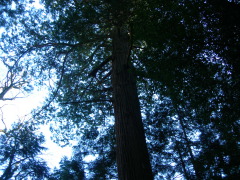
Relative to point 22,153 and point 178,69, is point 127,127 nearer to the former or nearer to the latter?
point 178,69

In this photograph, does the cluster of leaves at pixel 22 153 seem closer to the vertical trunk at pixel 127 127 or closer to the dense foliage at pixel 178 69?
the dense foliage at pixel 178 69

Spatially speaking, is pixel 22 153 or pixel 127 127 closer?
pixel 127 127

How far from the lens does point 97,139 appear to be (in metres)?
5.28

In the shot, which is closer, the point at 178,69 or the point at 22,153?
the point at 178,69

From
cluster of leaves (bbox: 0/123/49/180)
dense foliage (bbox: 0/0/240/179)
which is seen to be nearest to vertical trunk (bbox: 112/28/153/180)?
dense foliage (bbox: 0/0/240/179)

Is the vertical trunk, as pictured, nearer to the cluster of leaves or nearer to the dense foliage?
the dense foliage

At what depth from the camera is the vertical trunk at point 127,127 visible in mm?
2434

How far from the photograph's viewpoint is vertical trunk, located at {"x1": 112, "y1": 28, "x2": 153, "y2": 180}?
2.43 m

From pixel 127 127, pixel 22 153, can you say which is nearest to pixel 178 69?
pixel 127 127

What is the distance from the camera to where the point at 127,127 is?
9.36 feet

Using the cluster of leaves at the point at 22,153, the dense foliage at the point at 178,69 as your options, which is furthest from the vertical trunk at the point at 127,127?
the cluster of leaves at the point at 22,153

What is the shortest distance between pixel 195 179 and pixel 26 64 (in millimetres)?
4633

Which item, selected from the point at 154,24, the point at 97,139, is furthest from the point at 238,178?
the point at 97,139

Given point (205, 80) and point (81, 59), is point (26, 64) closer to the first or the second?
point (81, 59)
